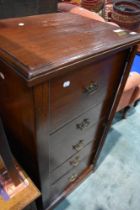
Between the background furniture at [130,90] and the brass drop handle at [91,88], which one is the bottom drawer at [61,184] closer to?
the brass drop handle at [91,88]

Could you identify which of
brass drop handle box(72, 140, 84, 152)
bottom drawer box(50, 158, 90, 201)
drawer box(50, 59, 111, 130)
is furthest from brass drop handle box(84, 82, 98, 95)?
bottom drawer box(50, 158, 90, 201)

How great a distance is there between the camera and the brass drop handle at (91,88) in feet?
2.38

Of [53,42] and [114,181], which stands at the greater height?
[53,42]

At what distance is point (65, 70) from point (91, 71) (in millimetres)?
172

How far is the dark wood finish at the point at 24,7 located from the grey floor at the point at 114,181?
116 cm

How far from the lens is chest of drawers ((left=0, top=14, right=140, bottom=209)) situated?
0.53 meters

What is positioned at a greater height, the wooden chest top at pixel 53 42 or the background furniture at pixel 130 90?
the wooden chest top at pixel 53 42

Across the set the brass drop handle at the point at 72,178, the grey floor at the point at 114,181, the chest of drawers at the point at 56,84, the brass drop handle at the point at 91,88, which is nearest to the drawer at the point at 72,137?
the chest of drawers at the point at 56,84

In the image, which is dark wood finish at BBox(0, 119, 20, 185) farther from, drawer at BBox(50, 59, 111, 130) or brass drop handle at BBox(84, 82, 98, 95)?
brass drop handle at BBox(84, 82, 98, 95)

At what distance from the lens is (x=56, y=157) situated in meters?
0.86

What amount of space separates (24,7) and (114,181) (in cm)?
128

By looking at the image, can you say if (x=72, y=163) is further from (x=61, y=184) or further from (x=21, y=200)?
(x=21, y=200)

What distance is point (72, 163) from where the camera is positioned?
1.06 metres

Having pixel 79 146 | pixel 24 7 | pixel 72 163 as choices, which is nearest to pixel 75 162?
pixel 72 163
